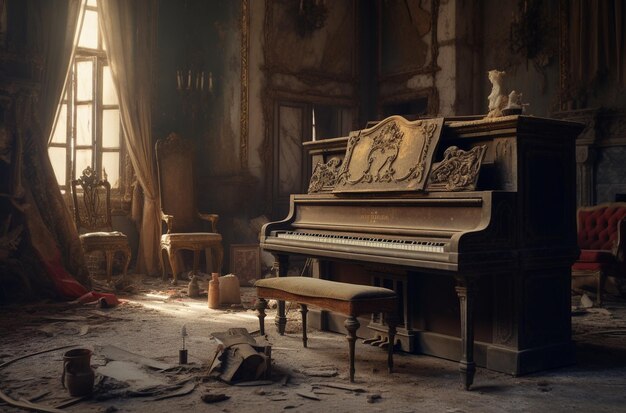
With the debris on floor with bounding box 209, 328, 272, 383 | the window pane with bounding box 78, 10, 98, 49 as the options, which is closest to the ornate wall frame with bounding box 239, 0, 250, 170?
the window pane with bounding box 78, 10, 98, 49

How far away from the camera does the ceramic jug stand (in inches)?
127

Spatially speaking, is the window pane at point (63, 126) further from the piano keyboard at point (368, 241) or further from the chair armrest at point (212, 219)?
the piano keyboard at point (368, 241)

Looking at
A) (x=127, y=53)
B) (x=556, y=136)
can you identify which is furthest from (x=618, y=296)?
(x=127, y=53)

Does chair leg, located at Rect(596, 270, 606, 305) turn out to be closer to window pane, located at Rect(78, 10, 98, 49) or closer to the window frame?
the window frame

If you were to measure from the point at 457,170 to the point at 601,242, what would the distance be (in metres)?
3.68

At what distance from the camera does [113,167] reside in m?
8.46

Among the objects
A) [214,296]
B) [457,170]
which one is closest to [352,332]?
[457,170]

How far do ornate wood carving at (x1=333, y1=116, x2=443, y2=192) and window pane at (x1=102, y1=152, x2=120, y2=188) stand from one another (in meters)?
4.67

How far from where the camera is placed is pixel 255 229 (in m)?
8.26

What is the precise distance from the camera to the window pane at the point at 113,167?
27.7 feet

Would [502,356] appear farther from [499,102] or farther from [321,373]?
[499,102]

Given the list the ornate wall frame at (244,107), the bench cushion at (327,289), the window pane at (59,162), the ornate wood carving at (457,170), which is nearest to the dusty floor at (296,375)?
the bench cushion at (327,289)

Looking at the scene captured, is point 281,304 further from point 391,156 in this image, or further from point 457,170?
point 457,170

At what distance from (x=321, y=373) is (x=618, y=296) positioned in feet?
14.4
